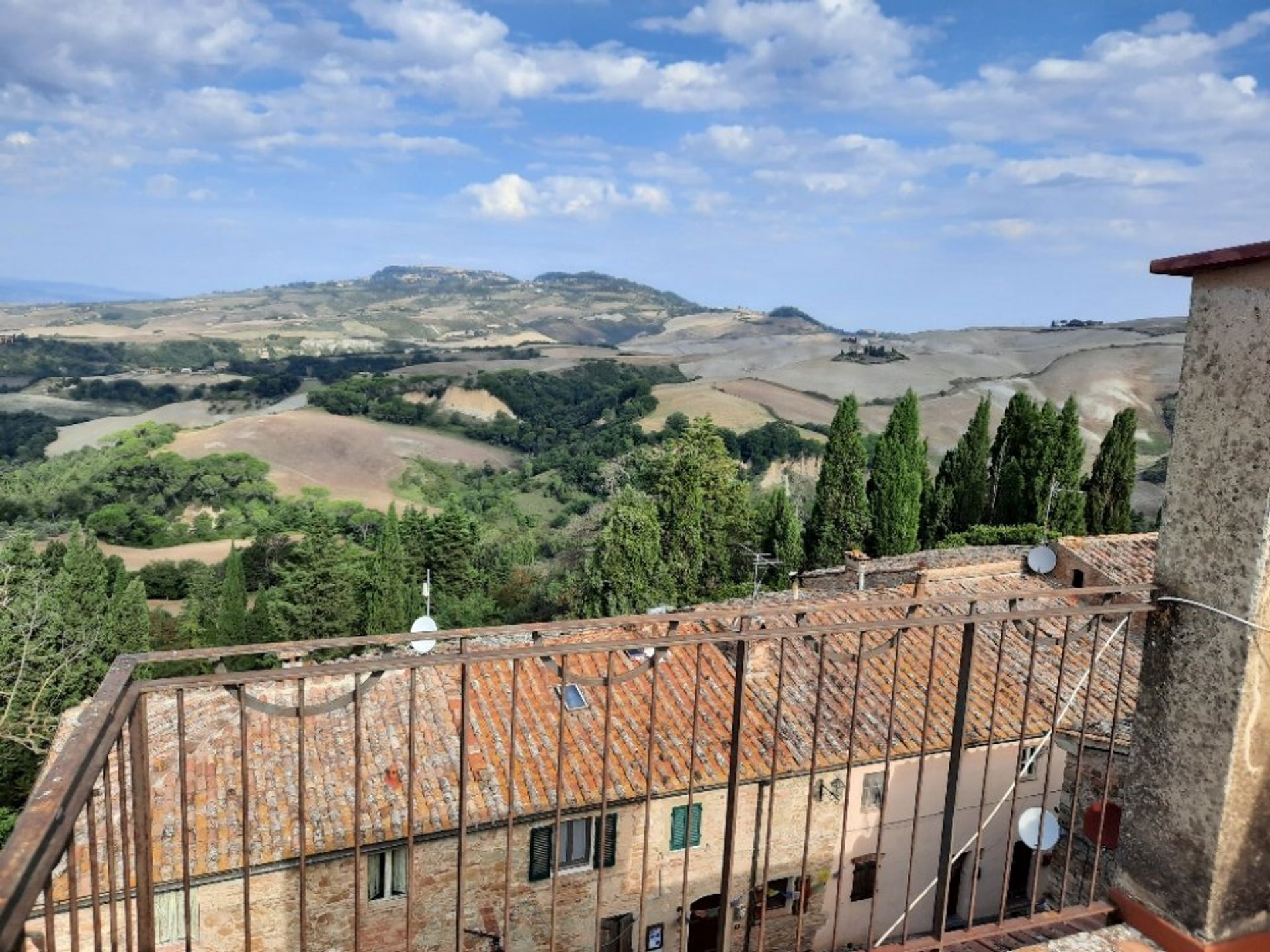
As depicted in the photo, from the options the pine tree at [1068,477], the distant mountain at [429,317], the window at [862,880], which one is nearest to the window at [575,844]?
the window at [862,880]

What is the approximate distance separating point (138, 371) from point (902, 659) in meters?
116

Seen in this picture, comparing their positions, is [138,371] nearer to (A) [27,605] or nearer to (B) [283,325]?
(B) [283,325]

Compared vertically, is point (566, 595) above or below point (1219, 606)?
below

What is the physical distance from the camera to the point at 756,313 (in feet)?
488

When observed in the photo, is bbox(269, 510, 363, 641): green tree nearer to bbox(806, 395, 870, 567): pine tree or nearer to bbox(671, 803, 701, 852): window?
bbox(806, 395, 870, 567): pine tree

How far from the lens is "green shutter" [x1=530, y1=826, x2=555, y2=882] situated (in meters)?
10.4

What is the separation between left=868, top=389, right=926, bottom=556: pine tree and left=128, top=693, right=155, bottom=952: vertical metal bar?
27828 mm

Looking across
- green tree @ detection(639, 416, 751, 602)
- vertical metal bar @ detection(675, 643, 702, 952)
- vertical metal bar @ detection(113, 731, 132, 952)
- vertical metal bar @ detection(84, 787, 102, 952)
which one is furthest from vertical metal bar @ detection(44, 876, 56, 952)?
green tree @ detection(639, 416, 751, 602)

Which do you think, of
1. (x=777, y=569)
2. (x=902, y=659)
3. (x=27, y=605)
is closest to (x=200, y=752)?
(x=902, y=659)

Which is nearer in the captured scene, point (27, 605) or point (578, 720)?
point (578, 720)

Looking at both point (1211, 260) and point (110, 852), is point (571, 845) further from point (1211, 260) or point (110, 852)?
point (1211, 260)

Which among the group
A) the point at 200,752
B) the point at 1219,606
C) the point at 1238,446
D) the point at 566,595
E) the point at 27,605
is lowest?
the point at 566,595

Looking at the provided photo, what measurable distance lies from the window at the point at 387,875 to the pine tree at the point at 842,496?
70.4 feet

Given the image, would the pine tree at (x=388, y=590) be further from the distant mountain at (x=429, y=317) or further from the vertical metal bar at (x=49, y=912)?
the distant mountain at (x=429, y=317)
